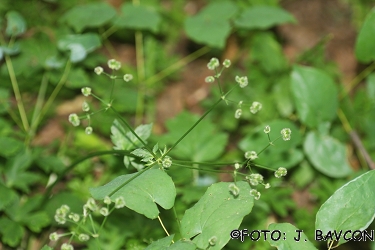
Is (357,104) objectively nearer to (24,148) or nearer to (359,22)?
(359,22)

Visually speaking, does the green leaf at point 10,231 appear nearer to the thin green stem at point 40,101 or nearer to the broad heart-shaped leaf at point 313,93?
the thin green stem at point 40,101

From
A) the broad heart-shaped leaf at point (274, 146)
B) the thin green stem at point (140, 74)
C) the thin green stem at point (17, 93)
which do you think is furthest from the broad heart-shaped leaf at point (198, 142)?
the thin green stem at point (17, 93)

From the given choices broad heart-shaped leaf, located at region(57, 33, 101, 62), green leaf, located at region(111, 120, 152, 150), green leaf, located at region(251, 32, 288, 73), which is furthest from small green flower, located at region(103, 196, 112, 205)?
green leaf, located at region(251, 32, 288, 73)

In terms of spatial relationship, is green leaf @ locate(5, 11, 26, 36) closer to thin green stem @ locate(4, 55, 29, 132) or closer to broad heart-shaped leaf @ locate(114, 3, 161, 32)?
thin green stem @ locate(4, 55, 29, 132)

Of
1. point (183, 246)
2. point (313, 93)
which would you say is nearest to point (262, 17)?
point (313, 93)

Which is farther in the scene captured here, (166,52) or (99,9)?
(166,52)

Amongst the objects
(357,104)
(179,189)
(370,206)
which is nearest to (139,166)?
(179,189)

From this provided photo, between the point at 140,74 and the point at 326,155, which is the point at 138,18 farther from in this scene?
the point at 326,155
